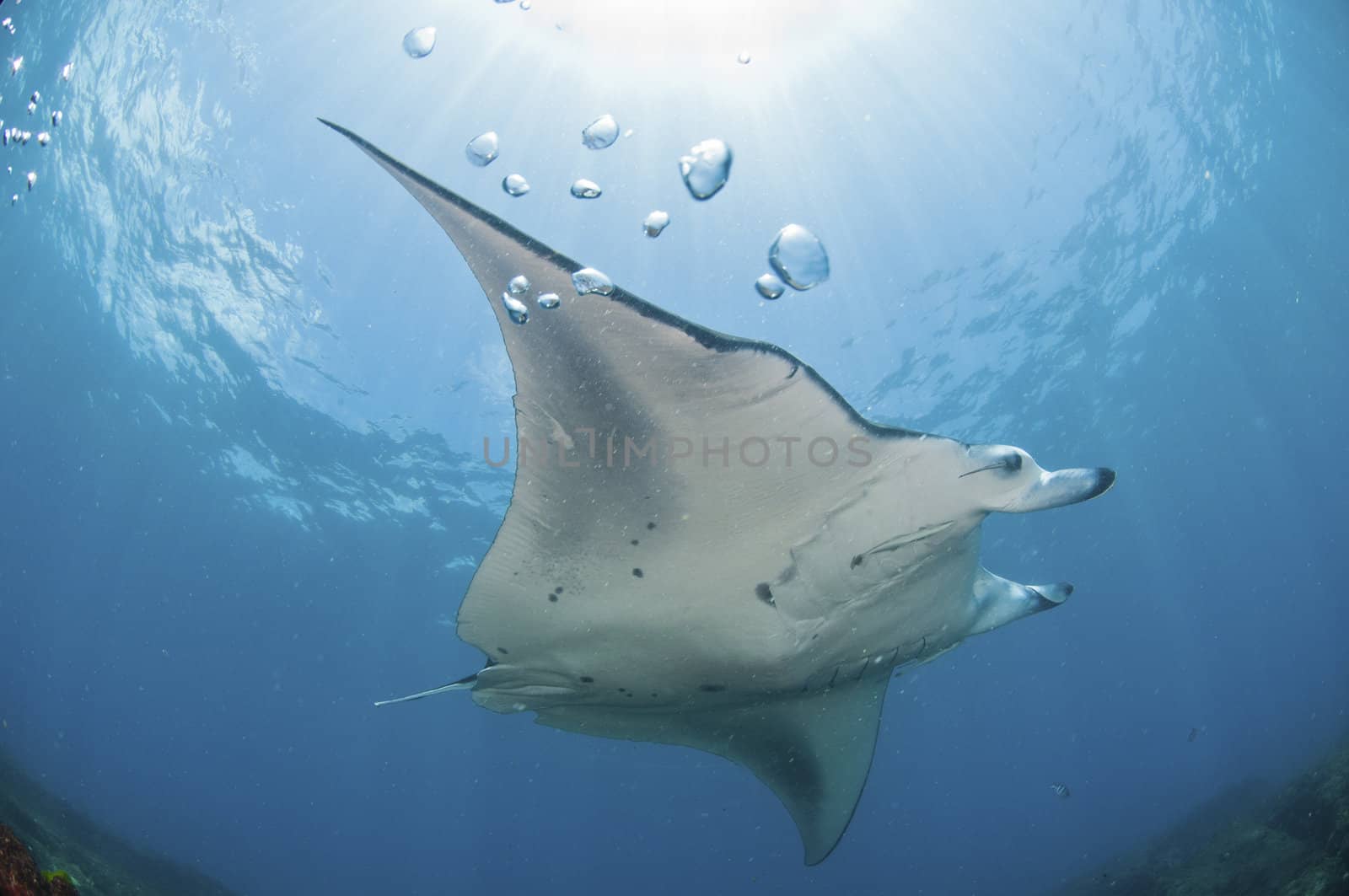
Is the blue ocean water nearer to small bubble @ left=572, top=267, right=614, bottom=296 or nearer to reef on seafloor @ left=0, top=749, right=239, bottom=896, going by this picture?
reef on seafloor @ left=0, top=749, right=239, bottom=896

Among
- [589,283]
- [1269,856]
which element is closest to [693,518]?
[589,283]

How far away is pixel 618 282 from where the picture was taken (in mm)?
12875

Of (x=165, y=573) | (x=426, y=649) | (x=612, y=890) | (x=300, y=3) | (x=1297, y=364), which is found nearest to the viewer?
(x=300, y=3)

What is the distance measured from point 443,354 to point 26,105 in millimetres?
8181

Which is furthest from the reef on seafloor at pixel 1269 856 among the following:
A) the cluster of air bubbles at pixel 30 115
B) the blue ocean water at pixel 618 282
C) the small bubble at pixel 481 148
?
the cluster of air bubbles at pixel 30 115

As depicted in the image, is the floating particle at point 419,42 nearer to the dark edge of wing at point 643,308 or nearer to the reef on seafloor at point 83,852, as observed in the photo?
the dark edge of wing at point 643,308

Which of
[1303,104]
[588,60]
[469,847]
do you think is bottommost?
[469,847]

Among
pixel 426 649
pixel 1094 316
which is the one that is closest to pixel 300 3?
pixel 1094 316

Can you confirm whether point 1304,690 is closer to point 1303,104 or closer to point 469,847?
point 1303,104

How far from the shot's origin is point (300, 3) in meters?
9.58

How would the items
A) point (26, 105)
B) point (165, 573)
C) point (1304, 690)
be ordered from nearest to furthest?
point (26, 105) < point (165, 573) < point (1304, 690)

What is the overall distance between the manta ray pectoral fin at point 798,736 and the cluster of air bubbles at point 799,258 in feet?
8.61

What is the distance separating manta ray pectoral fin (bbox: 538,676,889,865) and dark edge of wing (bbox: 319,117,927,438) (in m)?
2.52

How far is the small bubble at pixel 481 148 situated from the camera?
9888mm
